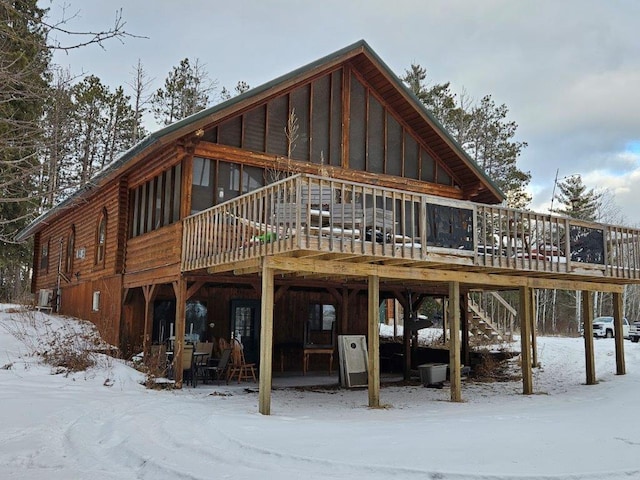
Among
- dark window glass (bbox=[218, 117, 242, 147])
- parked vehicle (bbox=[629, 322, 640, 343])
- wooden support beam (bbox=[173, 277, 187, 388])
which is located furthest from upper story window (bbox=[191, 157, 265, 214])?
parked vehicle (bbox=[629, 322, 640, 343])

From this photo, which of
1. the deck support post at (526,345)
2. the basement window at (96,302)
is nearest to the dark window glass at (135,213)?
the basement window at (96,302)

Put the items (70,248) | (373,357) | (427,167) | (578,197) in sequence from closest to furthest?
(373,357) < (427,167) < (70,248) < (578,197)

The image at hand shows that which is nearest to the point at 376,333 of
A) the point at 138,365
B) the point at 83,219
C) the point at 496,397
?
the point at 496,397

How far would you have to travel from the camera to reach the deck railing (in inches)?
377

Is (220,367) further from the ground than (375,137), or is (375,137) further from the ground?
(375,137)

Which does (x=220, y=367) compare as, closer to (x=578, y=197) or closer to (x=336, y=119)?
(x=336, y=119)

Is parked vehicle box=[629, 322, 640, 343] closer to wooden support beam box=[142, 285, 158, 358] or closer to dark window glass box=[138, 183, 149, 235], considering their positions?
wooden support beam box=[142, 285, 158, 358]

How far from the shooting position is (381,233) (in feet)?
35.1

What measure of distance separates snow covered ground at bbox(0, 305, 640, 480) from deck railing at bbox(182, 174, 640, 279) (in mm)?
2700

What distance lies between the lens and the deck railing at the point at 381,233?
959 centimetres

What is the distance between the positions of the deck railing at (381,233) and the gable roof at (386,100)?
196 cm

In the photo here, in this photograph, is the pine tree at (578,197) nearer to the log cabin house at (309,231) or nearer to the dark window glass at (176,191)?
the log cabin house at (309,231)

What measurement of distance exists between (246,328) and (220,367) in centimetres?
292

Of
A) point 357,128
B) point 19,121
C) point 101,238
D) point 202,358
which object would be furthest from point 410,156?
point 19,121
